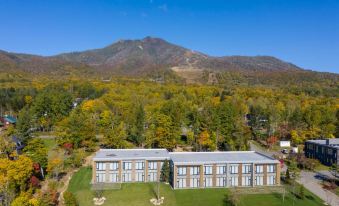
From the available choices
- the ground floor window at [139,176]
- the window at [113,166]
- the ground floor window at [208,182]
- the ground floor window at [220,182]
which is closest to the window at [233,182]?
the ground floor window at [220,182]

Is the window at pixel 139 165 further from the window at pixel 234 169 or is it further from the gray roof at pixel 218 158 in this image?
the window at pixel 234 169

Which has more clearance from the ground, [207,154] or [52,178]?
[207,154]

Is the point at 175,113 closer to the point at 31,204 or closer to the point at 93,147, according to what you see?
the point at 93,147

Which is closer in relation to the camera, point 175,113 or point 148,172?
point 148,172

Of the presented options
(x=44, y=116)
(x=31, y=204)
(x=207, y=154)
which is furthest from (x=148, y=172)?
(x=44, y=116)

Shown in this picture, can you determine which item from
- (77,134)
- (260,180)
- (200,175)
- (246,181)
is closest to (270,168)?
(260,180)

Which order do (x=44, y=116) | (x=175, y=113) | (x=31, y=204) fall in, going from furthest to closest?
(x=44, y=116) < (x=175, y=113) < (x=31, y=204)

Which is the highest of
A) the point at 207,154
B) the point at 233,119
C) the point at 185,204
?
the point at 233,119

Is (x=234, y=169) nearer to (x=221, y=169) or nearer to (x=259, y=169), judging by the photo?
(x=221, y=169)
